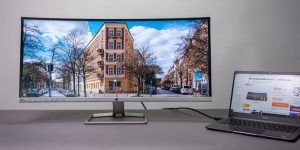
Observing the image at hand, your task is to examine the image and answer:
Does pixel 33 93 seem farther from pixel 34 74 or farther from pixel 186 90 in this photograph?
pixel 186 90

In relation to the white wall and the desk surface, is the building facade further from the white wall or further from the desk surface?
the white wall

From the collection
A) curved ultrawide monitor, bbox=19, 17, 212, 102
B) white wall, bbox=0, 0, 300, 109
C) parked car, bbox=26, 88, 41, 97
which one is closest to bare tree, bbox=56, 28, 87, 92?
curved ultrawide monitor, bbox=19, 17, 212, 102

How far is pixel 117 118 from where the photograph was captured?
3.96 feet

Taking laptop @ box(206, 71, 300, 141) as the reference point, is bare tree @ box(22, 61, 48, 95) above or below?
above

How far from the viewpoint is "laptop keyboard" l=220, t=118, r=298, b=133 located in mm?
962

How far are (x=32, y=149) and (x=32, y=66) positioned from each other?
0.46m

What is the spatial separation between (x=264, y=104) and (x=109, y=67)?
650 mm

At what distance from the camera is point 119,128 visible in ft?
3.38

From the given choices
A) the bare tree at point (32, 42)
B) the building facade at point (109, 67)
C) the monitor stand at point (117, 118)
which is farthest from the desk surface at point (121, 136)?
the bare tree at point (32, 42)

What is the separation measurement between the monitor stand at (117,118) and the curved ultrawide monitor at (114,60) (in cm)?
9

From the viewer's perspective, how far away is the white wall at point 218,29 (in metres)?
1.51

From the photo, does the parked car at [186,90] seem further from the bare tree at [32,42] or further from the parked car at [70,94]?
the bare tree at [32,42]

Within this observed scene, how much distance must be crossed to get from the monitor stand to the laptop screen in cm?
41

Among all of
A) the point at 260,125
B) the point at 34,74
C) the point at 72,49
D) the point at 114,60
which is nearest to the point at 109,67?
the point at 114,60
